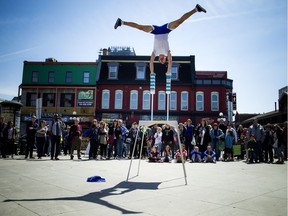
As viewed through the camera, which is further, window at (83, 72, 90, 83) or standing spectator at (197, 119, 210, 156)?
window at (83, 72, 90, 83)

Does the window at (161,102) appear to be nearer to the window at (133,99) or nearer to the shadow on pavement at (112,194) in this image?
the window at (133,99)

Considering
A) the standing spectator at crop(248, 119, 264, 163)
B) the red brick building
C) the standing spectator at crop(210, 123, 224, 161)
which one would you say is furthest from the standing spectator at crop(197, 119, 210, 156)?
the red brick building

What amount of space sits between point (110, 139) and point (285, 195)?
375 inches

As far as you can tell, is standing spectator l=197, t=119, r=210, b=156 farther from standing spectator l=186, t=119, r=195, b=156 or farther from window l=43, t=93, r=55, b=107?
window l=43, t=93, r=55, b=107

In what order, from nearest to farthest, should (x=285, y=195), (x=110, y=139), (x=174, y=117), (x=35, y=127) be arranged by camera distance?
(x=285, y=195)
(x=35, y=127)
(x=110, y=139)
(x=174, y=117)

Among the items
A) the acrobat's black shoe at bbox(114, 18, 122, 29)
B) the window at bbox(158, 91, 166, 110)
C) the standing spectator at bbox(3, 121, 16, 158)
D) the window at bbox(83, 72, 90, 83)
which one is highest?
the window at bbox(83, 72, 90, 83)

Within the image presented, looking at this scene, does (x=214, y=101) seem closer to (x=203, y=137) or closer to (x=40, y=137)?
(x=203, y=137)

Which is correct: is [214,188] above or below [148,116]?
below

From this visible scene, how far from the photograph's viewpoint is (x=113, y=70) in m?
32.0

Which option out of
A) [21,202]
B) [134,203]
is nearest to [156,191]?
[134,203]

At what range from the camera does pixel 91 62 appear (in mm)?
32438

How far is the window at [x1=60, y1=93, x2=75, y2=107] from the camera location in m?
32.1

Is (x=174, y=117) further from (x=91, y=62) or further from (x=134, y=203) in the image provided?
(x=134, y=203)

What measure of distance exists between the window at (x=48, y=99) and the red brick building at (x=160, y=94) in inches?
259
